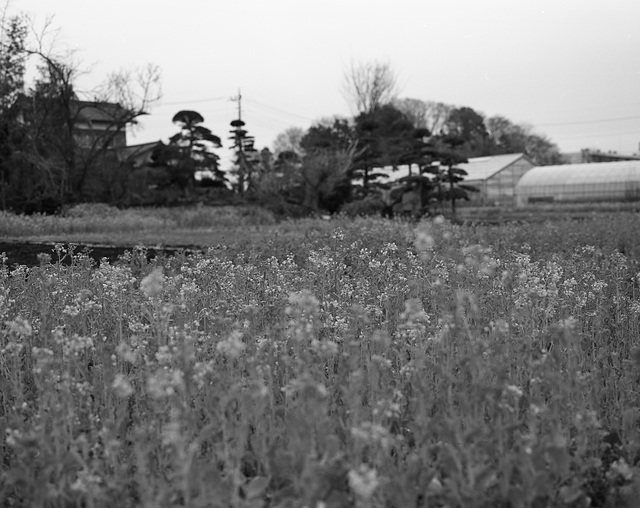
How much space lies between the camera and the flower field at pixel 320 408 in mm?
2014

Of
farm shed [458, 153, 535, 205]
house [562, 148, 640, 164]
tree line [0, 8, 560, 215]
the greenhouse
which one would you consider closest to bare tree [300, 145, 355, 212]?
tree line [0, 8, 560, 215]

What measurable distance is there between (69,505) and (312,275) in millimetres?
3055

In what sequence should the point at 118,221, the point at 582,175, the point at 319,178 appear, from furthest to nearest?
the point at 582,175 → the point at 319,178 → the point at 118,221

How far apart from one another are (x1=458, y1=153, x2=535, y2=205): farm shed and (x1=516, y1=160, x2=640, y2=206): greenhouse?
0.67 m

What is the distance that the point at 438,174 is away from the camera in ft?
89.0

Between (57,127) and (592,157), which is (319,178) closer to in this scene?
(57,127)

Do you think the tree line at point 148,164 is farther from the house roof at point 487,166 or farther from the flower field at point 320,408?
the flower field at point 320,408

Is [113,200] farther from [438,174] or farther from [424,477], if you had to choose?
[424,477]

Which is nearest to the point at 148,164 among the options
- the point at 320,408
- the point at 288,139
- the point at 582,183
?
the point at 288,139

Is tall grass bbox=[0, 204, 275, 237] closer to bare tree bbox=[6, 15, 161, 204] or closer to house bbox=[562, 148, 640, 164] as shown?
bare tree bbox=[6, 15, 161, 204]

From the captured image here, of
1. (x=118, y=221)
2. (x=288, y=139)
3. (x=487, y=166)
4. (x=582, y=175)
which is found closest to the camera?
(x=118, y=221)

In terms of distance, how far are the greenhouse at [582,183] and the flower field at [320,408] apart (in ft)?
99.9

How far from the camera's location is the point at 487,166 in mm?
38344

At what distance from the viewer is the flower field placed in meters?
2.01
